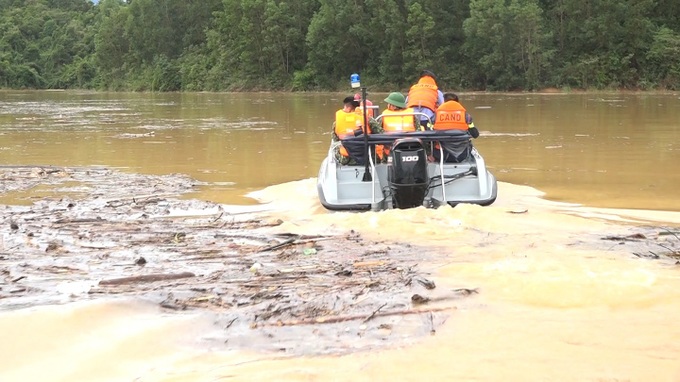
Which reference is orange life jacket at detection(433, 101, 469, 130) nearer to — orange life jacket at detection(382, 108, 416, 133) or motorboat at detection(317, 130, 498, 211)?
motorboat at detection(317, 130, 498, 211)

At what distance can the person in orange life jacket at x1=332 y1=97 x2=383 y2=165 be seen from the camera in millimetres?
8023

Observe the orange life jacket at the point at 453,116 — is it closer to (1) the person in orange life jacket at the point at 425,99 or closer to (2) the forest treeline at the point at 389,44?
(1) the person in orange life jacket at the point at 425,99

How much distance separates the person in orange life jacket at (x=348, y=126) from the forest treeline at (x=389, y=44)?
112ft

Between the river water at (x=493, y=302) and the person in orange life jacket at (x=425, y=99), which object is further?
the person in orange life jacket at (x=425, y=99)

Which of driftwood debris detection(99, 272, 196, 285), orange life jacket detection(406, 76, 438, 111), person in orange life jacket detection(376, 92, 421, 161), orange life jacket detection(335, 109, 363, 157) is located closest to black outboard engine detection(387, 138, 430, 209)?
person in orange life jacket detection(376, 92, 421, 161)

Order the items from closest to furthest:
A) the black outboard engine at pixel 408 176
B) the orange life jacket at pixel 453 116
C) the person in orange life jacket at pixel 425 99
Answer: the black outboard engine at pixel 408 176 → the orange life jacket at pixel 453 116 → the person in orange life jacket at pixel 425 99

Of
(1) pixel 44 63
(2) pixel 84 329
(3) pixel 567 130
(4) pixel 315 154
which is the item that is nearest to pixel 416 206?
(2) pixel 84 329

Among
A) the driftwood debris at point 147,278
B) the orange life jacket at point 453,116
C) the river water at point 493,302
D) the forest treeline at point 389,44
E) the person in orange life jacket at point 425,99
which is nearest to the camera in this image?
the river water at point 493,302

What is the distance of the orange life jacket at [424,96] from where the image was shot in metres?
9.06

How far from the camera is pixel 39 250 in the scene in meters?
5.74

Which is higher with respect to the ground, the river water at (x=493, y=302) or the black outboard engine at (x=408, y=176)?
the black outboard engine at (x=408, y=176)

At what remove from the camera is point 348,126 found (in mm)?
8430

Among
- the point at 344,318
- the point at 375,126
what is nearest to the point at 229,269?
the point at 344,318

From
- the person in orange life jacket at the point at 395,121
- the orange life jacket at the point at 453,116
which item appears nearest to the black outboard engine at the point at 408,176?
the person in orange life jacket at the point at 395,121
